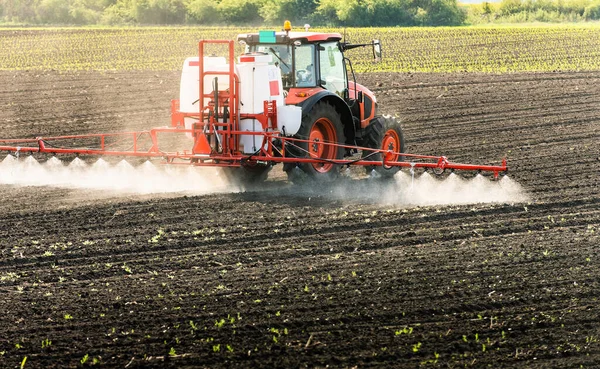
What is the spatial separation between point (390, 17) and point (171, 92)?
104 feet

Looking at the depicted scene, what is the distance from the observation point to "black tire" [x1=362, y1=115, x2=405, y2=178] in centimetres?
1316

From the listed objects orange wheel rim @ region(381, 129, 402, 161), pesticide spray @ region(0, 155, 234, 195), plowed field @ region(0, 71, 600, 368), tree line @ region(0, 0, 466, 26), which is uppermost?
tree line @ region(0, 0, 466, 26)

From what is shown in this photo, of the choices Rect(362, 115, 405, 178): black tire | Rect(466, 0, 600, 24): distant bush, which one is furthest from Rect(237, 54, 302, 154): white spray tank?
Rect(466, 0, 600, 24): distant bush

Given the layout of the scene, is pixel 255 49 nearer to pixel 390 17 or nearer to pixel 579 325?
pixel 579 325

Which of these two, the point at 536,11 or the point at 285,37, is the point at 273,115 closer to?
the point at 285,37

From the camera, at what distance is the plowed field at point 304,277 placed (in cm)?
670

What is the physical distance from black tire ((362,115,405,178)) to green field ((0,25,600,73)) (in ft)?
52.7

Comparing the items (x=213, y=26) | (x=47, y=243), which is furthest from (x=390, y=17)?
(x=47, y=243)

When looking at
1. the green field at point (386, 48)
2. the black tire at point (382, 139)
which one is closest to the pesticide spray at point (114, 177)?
the black tire at point (382, 139)

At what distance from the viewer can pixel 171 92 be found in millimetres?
23344

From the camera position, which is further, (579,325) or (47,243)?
(47,243)

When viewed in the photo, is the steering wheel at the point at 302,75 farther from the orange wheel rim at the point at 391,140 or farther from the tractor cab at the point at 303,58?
the orange wheel rim at the point at 391,140

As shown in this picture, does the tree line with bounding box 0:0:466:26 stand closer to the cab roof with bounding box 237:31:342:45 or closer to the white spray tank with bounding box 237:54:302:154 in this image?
the cab roof with bounding box 237:31:342:45

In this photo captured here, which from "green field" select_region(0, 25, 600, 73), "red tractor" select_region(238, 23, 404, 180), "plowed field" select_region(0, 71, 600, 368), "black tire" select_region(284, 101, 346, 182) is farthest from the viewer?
"green field" select_region(0, 25, 600, 73)
